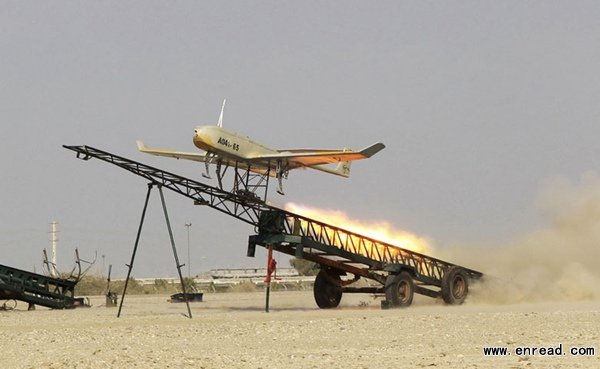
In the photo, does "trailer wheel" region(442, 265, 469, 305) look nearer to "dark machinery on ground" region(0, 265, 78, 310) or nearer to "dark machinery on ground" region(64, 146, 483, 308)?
"dark machinery on ground" region(64, 146, 483, 308)

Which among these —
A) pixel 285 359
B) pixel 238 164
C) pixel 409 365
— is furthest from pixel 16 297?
pixel 409 365

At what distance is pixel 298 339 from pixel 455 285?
19.3 metres

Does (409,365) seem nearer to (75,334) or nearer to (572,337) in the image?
(572,337)

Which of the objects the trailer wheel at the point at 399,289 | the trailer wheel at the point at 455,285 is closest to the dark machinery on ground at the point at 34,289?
the trailer wheel at the point at 399,289

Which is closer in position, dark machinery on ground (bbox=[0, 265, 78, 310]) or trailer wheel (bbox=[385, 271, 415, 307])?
trailer wheel (bbox=[385, 271, 415, 307])

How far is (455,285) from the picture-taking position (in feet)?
149

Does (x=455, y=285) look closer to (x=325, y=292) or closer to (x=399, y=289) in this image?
(x=399, y=289)

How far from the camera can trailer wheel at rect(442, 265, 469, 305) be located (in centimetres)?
4462

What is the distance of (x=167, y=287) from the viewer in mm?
86875

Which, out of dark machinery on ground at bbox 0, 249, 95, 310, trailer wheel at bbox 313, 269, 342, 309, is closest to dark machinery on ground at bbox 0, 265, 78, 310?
dark machinery on ground at bbox 0, 249, 95, 310

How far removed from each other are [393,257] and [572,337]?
692 inches

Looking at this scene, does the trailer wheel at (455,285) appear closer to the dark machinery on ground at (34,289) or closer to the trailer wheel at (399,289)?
the trailer wheel at (399,289)

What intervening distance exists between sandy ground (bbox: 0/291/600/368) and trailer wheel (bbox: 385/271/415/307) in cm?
340

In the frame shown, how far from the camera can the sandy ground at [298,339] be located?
21.8 m
